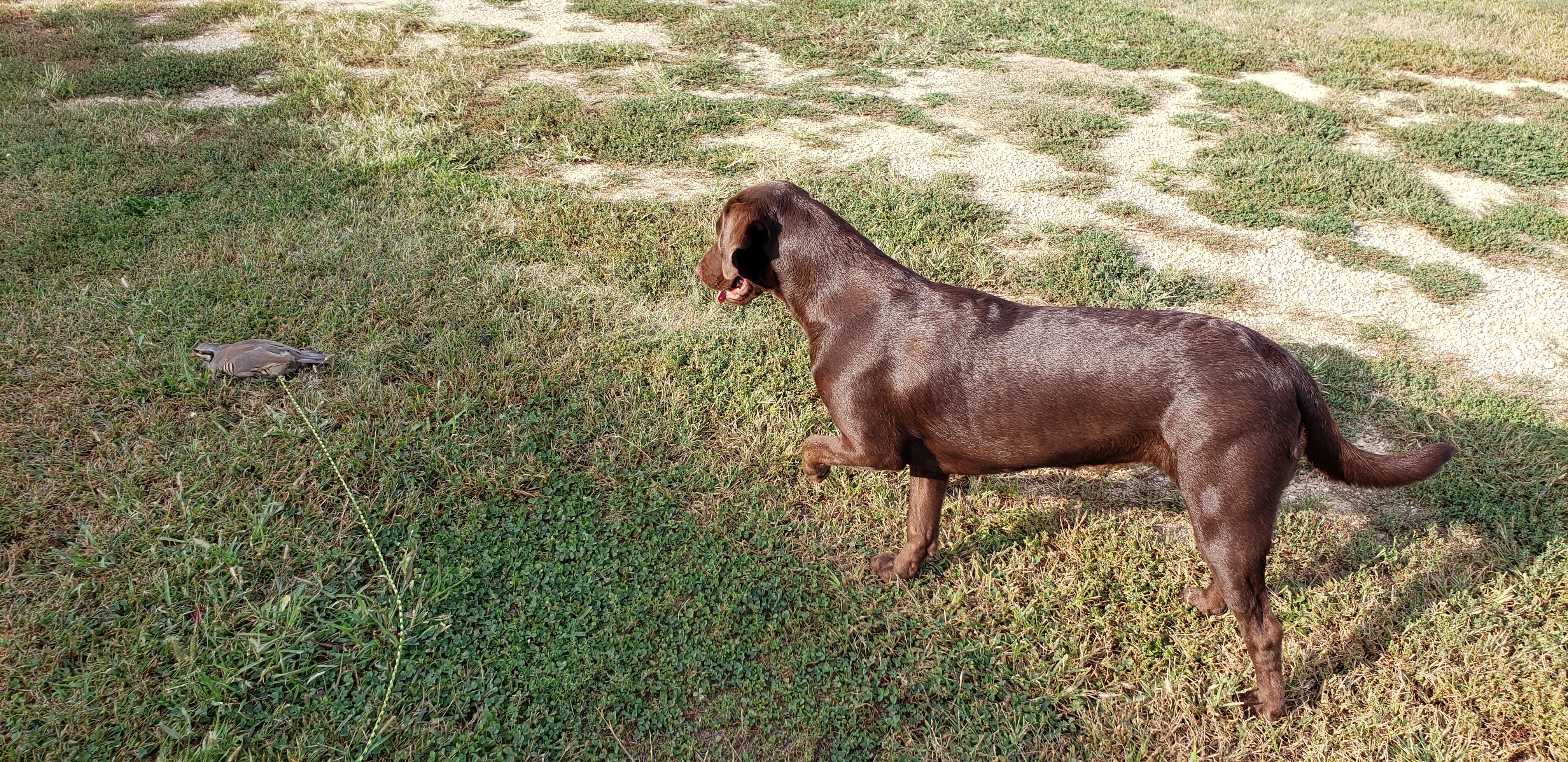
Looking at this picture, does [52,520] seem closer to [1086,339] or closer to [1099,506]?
[1086,339]

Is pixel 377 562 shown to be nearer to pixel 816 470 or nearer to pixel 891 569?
pixel 816 470

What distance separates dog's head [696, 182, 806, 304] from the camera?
136 inches

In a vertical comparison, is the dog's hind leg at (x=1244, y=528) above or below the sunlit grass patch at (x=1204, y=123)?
below

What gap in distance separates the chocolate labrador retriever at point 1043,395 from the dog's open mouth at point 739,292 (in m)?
0.10

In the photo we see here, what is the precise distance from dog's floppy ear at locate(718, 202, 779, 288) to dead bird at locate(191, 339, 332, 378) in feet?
7.99

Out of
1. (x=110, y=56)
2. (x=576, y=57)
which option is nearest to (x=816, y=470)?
(x=576, y=57)

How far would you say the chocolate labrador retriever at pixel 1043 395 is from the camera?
2.86m

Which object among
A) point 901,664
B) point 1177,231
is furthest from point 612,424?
point 1177,231

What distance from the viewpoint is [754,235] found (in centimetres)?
351

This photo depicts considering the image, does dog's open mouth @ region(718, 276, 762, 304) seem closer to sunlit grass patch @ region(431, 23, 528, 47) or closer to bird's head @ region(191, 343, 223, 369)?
bird's head @ region(191, 343, 223, 369)

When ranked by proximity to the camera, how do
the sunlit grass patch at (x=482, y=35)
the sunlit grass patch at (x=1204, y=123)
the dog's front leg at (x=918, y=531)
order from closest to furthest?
1. the dog's front leg at (x=918, y=531)
2. the sunlit grass patch at (x=1204, y=123)
3. the sunlit grass patch at (x=482, y=35)

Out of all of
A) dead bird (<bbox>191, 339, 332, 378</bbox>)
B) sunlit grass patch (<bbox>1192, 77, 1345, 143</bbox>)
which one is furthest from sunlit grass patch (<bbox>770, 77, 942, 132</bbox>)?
dead bird (<bbox>191, 339, 332, 378</bbox>)

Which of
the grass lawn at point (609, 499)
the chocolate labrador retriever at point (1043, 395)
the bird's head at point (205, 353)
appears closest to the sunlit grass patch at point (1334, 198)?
the grass lawn at point (609, 499)

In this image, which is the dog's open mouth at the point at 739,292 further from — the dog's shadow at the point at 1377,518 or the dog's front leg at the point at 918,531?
the dog's shadow at the point at 1377,518
